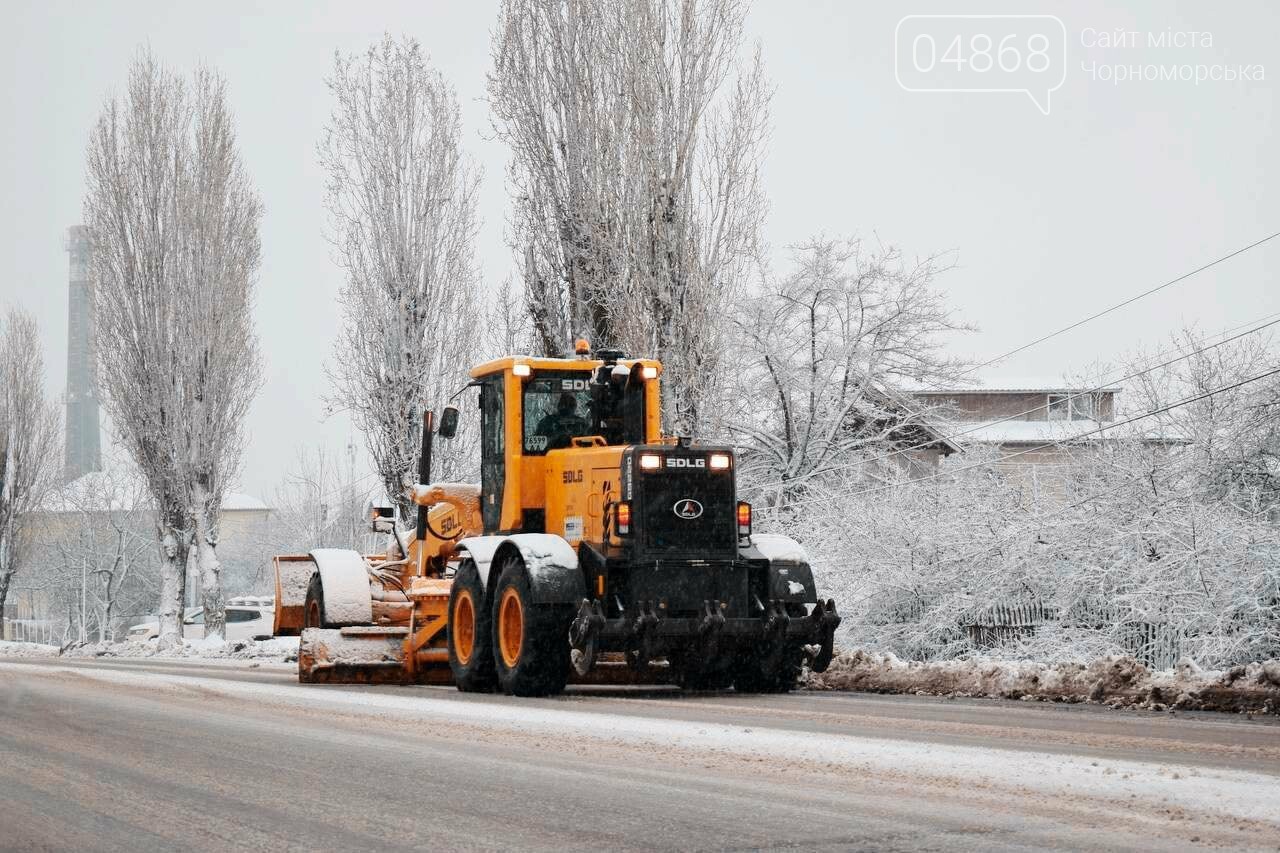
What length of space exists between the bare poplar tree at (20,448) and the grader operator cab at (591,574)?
4195 centimetres

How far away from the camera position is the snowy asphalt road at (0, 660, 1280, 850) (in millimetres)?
5348

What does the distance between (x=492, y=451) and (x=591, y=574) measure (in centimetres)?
225

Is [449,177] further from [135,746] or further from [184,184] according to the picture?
[135,746]

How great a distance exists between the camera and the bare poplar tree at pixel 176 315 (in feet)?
123

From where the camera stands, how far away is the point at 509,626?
13375 millimetres

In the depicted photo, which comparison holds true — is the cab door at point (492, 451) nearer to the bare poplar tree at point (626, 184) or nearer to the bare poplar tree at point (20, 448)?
the bare poplar tree at point (626, 184)

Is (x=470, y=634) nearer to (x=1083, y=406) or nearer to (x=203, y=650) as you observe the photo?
(x=1083, y=406)

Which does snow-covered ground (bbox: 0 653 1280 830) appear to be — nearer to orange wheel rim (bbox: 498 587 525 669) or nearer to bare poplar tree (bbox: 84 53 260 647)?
orange wheel rim (bbox: 498 587 525 669)

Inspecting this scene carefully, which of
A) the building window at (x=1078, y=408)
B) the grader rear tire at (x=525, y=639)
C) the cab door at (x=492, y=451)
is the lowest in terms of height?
the grader rear tire at (x=525, y=639)

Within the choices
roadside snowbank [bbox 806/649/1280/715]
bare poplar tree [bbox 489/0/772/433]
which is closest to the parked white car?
bare poplar tree [bbox 489/0/772/433]

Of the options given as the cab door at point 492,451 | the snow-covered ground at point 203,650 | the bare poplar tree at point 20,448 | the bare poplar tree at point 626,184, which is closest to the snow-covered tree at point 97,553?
the bare poplar tree at point 20,448

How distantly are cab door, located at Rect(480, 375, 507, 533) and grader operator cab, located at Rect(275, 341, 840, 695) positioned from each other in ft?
0.07

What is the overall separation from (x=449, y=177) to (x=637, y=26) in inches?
352

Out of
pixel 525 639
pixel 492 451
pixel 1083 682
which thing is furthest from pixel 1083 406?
pixel 525 639
